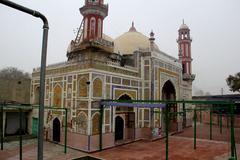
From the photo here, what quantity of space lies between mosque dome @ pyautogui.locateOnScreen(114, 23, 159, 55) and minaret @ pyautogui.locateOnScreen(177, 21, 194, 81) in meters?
8.42

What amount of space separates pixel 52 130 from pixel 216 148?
39.4 ft

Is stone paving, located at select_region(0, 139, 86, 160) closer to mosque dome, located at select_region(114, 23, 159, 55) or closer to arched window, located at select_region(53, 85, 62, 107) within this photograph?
arched window, located at select_region(53, 85, 62, 107)

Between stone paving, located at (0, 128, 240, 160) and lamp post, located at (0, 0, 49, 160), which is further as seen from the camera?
stone paving, located at (0, 128, 240, 160)

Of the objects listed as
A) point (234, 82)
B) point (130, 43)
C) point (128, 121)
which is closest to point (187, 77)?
point (234, 82)

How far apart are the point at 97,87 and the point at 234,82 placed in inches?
897

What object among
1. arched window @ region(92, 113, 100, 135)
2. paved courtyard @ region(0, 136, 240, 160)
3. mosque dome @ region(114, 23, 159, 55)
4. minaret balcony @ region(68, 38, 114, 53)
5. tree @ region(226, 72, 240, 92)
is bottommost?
paved courtyard @ region(0, 136, 240, 160)

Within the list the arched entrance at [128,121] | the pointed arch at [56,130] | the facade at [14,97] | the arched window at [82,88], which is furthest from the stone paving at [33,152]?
the arched entrance at [128,121]

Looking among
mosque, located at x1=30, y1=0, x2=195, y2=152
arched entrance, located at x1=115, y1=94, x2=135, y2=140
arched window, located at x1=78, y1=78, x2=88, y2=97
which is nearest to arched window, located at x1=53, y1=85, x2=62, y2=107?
mosque, located at x1=30, y1=0, x2=195, y2=152

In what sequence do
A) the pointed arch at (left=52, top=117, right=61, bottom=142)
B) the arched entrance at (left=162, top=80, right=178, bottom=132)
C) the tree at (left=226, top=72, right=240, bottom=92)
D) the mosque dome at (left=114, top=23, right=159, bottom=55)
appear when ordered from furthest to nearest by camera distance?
the tree at (left=226, top=72, right=240, bottom=92)
the arched entrance at (left=162, top=80, right=178, bottom=132)
the mosque dome at (left=114, top=23, right=159, bottom=55)
the pointed arch at (left=52, top=117, right=61, bottom=142)

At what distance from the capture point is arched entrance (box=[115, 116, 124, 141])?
16.0 meters

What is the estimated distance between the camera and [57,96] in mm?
15781

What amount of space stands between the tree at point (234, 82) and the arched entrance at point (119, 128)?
64.4ft

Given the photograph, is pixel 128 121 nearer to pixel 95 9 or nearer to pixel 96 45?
pixel 96 45

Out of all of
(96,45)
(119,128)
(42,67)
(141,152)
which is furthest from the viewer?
(119,128)
